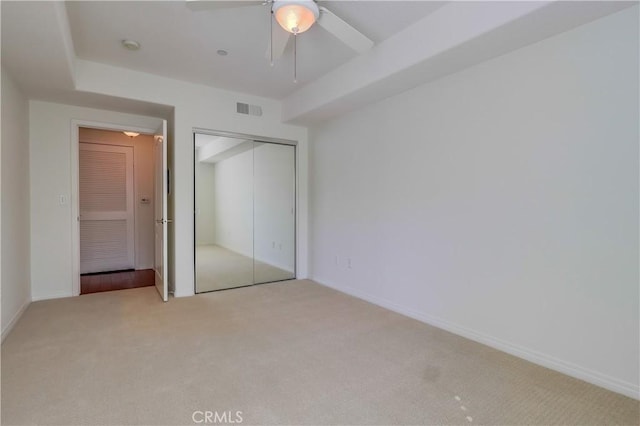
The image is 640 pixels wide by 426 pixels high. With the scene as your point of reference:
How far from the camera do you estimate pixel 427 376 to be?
209cm

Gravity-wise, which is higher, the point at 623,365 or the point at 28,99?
the point at 28,99

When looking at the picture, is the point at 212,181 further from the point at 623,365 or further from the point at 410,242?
the point at 623,365

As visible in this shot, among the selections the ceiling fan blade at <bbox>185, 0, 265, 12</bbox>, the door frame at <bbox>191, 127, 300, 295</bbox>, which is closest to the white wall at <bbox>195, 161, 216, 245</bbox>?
the door frame at <bbox>191, 127, 300, 295</bbox>

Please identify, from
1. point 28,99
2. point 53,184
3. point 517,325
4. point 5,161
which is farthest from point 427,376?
point 28,99

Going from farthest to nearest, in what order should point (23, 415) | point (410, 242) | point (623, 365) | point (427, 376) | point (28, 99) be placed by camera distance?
1. point (28, 99)
2. point (410, 242)
3. point (427, 376)
4. point (623, 365)
5. point (23, 415)

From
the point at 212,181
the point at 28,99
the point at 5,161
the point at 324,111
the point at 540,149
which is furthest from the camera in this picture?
the point at 212,181

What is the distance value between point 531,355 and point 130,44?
4.07 m

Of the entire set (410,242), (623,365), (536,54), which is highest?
(536,54)

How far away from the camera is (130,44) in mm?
2838

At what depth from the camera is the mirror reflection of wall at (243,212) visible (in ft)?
13.6

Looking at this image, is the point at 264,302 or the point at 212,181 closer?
the point at 264,302

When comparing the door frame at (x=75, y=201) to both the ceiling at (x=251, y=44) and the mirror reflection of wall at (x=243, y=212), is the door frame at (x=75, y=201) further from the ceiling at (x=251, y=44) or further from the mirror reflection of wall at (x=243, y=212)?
the mirror reflection of wall at (x=243, y=212)

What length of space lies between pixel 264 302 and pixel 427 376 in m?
2.04

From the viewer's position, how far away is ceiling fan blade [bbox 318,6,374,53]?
211cm
